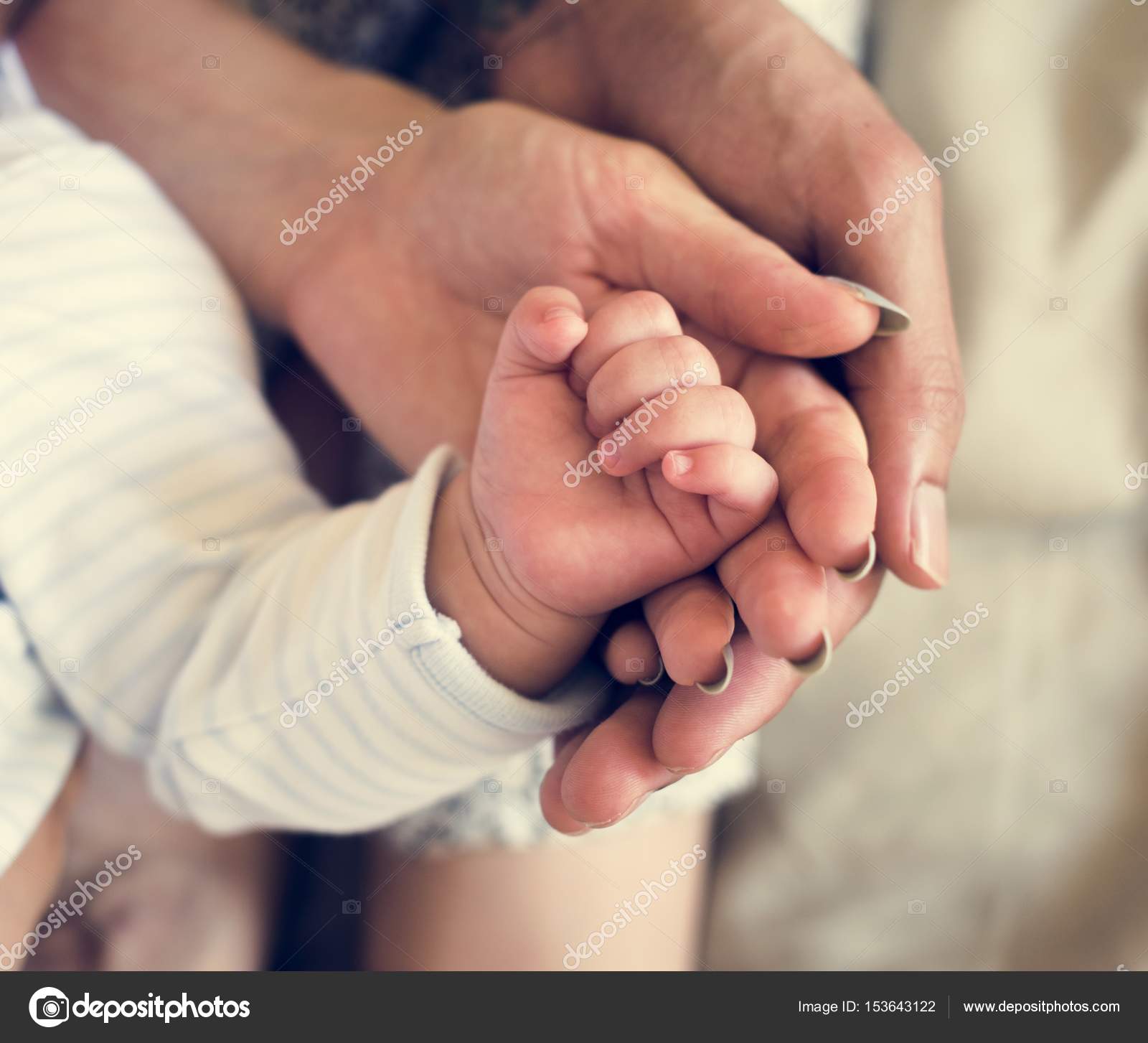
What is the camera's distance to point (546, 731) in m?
0.39

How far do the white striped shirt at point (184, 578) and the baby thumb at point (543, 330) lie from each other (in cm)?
9

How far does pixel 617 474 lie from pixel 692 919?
345 millimetres

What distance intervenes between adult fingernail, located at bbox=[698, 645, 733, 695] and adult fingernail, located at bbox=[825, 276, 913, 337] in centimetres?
16

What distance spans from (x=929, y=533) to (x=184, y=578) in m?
0.37

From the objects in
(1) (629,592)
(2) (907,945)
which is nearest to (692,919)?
(2) (907,945)

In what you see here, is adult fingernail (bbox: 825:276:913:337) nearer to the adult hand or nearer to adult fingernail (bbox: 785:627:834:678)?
the adult hand

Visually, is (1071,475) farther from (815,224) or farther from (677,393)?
(677,393)

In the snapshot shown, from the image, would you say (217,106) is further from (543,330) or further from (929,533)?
(929,533)

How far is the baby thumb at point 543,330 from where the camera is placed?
0.31 meters
